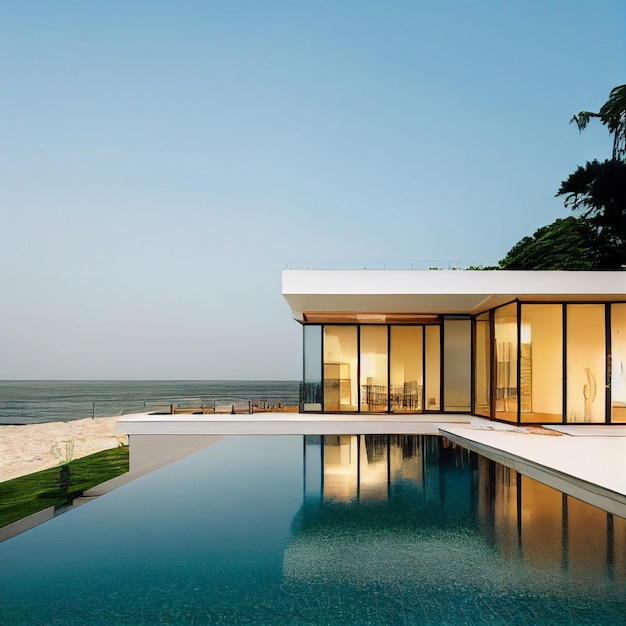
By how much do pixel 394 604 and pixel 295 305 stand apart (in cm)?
932

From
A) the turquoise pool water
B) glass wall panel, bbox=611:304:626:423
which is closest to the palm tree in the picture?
glass wall panel, bbox=611:304:626:423

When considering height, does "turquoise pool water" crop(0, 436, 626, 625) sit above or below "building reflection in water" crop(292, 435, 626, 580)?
below

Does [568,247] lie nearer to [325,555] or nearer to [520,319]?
[520,319]

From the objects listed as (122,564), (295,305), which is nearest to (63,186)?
(295,305)

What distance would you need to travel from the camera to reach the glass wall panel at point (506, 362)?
12.3 metres

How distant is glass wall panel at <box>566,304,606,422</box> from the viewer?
474 inches

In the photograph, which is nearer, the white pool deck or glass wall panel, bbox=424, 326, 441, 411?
the white pool deck

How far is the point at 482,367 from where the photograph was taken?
46.3 ft

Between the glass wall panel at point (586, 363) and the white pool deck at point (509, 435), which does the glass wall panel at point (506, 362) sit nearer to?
the white pool deck at point (509, 435)

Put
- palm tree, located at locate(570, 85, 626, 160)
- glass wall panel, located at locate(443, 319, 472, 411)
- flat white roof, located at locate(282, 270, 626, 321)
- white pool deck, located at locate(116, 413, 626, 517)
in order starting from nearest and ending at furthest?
1. white pool deck, located at locate(116, 413, 626, 517)
2. flat white roof, located at locate(282, 270, 626, 321)
3. glass wall panel, located at locate(443, 319, 472, 411)
4. palm tree, located at locate(570, 85, 626, 160)

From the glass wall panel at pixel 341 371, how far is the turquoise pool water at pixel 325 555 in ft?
22.1

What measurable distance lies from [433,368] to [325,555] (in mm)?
10444

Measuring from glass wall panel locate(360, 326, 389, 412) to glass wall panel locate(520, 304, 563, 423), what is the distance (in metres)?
4.05

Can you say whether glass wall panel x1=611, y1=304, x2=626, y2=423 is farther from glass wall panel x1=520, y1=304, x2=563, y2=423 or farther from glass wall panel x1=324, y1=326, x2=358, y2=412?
glass wall panel x1=324, y1=326, x2=358, y2=412
